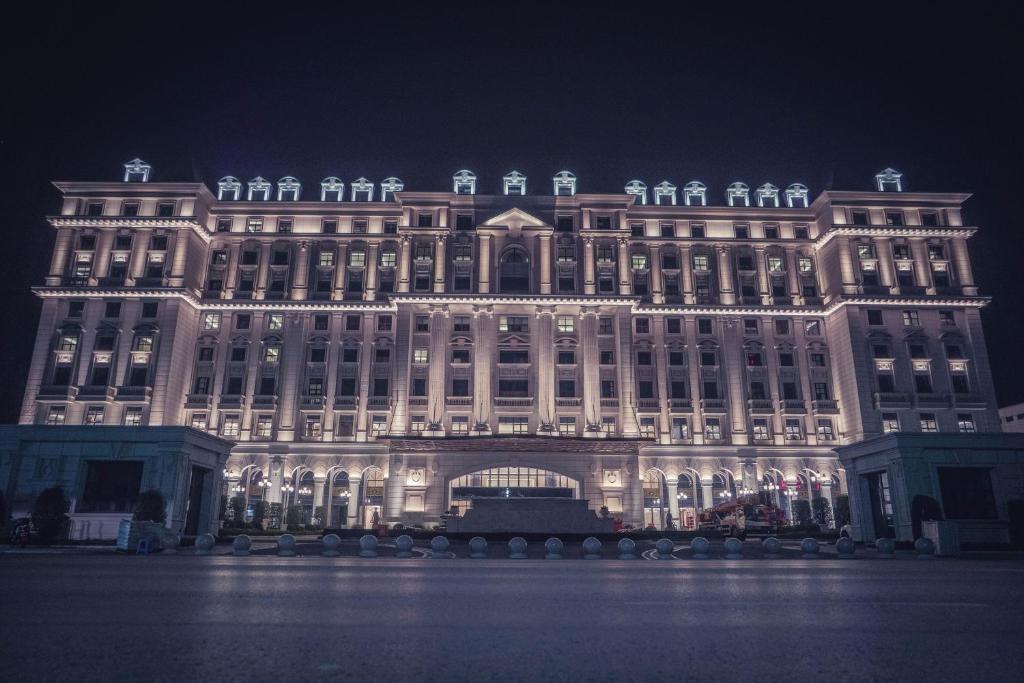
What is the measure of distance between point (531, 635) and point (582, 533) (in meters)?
28.4

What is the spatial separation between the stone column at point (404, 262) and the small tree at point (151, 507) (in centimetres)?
3295

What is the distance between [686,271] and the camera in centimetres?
6184

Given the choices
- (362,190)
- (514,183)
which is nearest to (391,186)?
(362,190)

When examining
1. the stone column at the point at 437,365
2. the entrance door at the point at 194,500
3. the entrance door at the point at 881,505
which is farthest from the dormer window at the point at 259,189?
the entrance door at the point at 881,505

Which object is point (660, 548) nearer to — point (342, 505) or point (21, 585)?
point (21, 585)

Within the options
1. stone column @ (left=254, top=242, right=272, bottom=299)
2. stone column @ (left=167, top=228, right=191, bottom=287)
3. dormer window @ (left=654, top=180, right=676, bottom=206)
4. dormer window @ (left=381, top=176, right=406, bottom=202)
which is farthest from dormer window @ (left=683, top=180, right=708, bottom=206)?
stone column @ (left=167, top=228, right=191, bottom=287)

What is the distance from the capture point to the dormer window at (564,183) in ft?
210

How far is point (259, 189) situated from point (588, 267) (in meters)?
35.4

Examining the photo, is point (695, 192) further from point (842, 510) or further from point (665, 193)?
Result: point (842, 510)

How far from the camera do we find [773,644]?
5270 millimetres

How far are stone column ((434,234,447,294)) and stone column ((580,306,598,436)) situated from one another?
530 inches

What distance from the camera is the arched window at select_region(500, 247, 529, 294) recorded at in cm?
5922

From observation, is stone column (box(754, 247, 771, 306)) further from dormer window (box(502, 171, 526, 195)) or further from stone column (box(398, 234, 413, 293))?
stone column (box(398, 234, 413, 293))

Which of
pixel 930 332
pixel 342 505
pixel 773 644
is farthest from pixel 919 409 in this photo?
pixel 773 644
